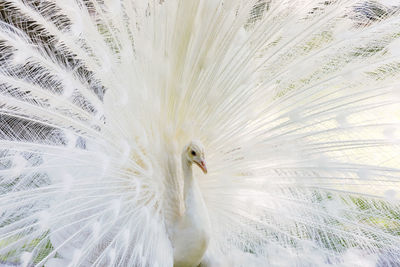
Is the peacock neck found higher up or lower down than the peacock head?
lower down

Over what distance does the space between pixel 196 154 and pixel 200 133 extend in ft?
0.83

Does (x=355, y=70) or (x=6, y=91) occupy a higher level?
(x=6, y=91)

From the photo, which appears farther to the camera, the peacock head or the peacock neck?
the peacock neck

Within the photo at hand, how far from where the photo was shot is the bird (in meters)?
1.99

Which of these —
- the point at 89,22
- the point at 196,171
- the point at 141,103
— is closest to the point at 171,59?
the point at 141,103

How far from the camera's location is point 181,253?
2.13 meters

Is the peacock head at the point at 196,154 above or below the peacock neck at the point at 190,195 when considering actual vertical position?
above

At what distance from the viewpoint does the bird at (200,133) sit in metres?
1.99

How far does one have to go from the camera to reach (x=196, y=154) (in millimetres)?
2047

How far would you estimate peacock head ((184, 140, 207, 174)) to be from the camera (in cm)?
203

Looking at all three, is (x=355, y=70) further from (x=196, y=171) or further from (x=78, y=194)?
(x=78, y=194)

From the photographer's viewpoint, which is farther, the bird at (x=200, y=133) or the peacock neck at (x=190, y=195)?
the peacock neck at (x=190, y=195)

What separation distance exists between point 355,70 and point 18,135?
1521 millimetres

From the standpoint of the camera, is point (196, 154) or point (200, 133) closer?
point (196, 154)
